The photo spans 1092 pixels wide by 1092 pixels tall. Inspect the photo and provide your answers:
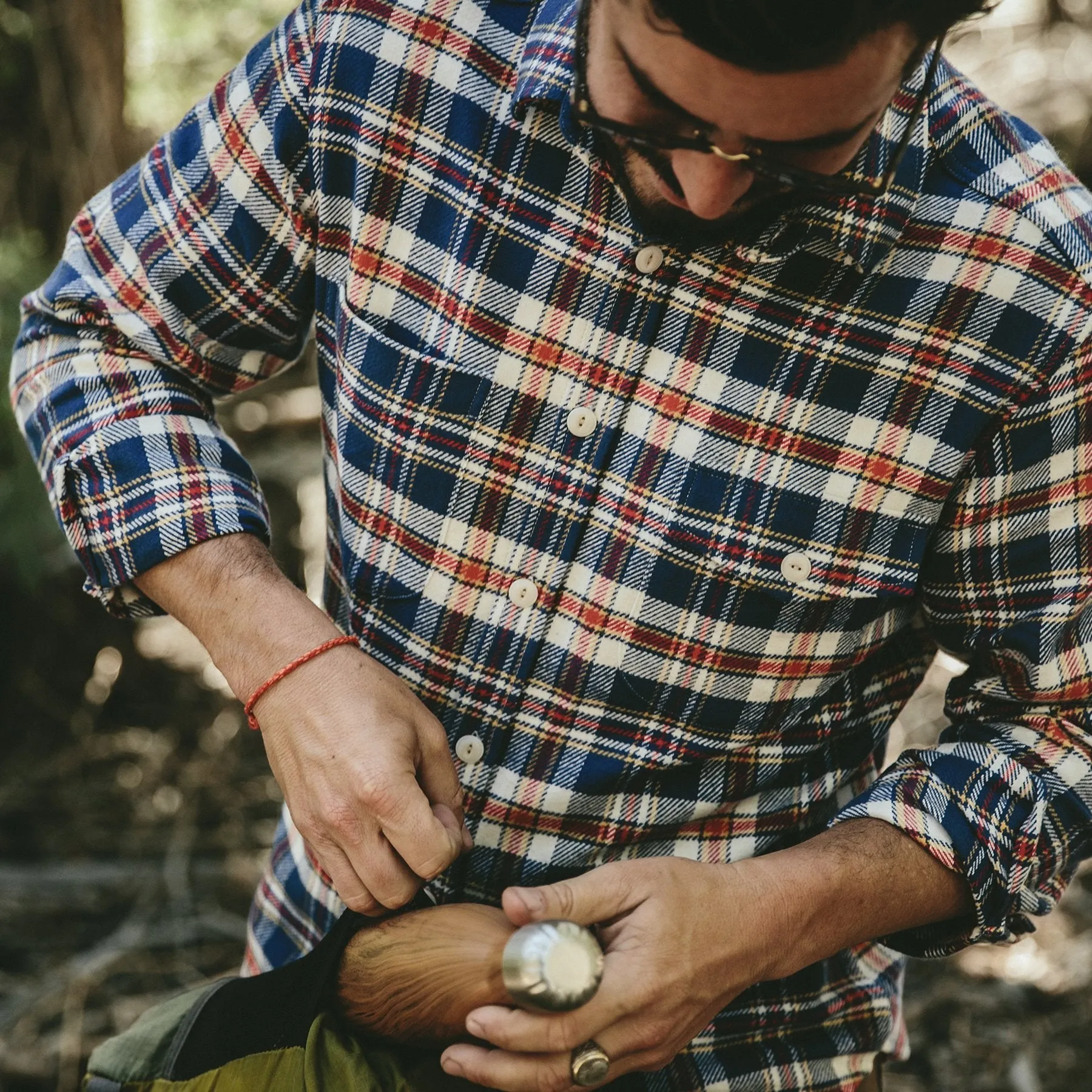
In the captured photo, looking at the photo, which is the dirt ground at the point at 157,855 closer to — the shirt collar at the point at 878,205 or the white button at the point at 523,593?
the white button at the point at 523,593

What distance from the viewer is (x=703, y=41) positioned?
37.0 inches

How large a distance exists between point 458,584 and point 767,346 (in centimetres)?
48

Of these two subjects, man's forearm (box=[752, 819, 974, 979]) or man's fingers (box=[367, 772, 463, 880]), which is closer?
man's fingers (box=[367, 772, 463, 880])

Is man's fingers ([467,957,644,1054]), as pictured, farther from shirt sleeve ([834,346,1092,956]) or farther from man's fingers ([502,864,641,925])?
shirt sleeve ([834,346,1092,956])

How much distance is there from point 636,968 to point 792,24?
0.92 meters

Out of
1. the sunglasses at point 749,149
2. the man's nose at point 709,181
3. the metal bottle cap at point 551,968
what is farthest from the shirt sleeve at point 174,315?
the metal bottle cap at point 551,968

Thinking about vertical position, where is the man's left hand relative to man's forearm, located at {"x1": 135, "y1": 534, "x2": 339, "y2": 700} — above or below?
below

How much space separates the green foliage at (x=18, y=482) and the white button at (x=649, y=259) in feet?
6.74

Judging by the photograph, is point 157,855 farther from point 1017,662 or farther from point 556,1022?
point 1017,662

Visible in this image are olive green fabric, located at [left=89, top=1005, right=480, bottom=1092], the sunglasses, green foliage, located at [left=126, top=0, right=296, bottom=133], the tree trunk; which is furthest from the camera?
green foliage, located at [left=126, top=0, right=296, bottom=133]


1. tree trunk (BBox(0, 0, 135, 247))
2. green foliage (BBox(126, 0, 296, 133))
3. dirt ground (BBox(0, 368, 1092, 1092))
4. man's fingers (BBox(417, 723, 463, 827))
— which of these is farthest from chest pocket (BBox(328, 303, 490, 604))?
green foliage (BBox(126, 0, 296, 133))

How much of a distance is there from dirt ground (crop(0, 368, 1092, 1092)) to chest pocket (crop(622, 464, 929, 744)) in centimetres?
193

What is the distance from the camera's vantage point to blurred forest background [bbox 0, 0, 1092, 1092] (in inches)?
107

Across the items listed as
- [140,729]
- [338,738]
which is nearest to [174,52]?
[140,729]
